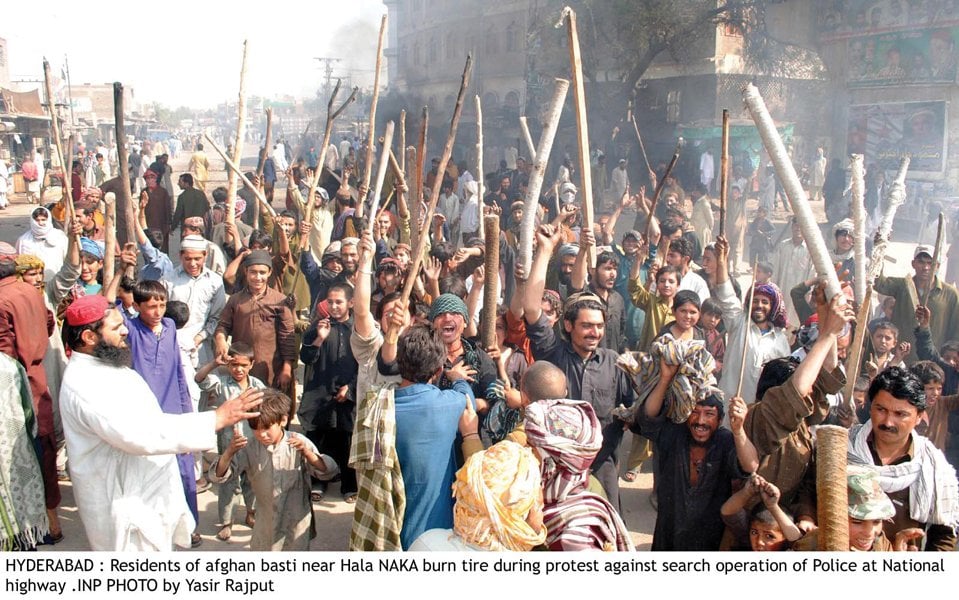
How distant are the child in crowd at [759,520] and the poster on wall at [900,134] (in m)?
17.5

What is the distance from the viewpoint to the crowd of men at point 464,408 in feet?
10.3

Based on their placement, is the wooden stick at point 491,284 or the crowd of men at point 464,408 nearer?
the crowd of men at point 464,408

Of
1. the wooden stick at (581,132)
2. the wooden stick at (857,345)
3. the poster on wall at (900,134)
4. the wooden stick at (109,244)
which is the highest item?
the poster on wall at (900,134)

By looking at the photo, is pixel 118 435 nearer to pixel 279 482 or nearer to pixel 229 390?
pixel 279 482

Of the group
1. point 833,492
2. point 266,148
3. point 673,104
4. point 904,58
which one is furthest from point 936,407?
point 673,104

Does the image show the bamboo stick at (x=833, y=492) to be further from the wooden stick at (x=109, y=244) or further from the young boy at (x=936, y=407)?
the wooden stick at (x=109, y=244)

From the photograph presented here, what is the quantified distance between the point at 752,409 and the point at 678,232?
3.86 metres

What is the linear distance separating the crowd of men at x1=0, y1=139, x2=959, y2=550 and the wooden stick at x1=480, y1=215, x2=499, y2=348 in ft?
0.11

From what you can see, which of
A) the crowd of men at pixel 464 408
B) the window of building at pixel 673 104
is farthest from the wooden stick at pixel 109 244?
the window of building at pixel 673 104

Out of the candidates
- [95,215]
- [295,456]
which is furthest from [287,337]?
[95,215]

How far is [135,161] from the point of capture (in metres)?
22.7

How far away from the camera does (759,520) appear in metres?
3.28

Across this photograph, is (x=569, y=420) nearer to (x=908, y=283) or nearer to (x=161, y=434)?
(x=161, y=434)

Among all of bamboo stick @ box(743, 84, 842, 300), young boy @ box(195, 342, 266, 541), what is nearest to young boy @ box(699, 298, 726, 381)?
bamboo stick @ box(743, 84, 842, 300)
